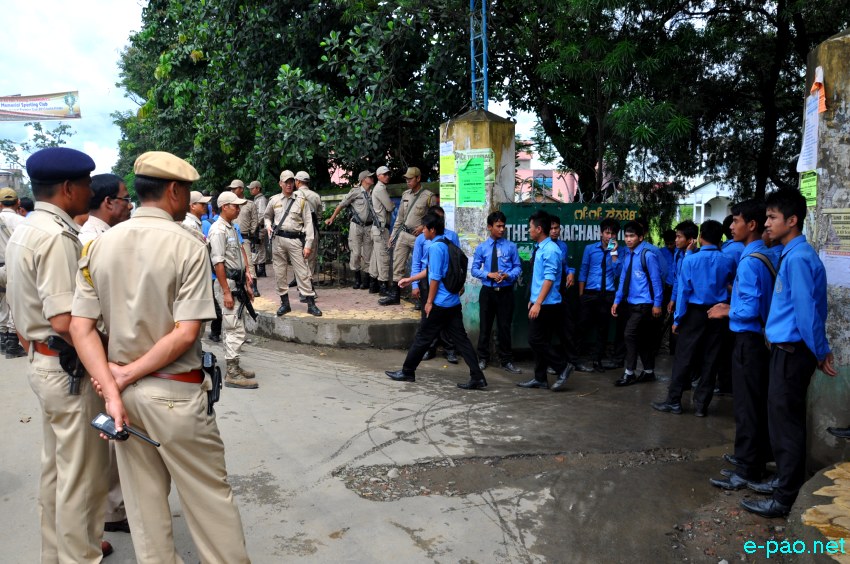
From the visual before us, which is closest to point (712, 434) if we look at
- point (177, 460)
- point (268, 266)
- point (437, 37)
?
point (177, 460)

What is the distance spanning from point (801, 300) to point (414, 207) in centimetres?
624

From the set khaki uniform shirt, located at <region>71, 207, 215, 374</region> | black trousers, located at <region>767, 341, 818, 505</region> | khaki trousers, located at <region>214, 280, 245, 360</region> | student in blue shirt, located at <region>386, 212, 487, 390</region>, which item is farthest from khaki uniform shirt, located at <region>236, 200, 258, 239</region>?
black trousers, located at <region>767, 341, 818, 505</region>

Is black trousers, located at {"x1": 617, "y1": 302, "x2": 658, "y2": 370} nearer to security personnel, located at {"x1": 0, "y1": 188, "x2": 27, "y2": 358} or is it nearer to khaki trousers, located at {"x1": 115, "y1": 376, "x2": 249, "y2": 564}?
khaki trousers, located at {"x1": 115, "y1": 376, "x2": 249, "y2": 564}

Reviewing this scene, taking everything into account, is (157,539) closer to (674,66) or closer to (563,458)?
(563,458)

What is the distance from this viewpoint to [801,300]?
3824mm

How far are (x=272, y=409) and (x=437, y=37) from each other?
21.9 feet

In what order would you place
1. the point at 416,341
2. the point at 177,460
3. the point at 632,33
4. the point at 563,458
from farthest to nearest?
the point at 632,33
the point at 416,341
the point at 563,458
the point at 177,460

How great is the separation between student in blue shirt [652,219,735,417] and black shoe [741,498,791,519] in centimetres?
210

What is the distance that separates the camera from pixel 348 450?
4961 millimetres

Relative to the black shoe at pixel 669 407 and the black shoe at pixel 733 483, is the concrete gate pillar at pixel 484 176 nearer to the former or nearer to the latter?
the black shoe at pixel 669 407

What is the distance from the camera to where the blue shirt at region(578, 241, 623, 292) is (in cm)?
793

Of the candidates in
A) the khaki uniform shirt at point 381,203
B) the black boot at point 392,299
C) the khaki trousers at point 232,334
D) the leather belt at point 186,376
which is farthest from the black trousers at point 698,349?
the khaki uniform shirt at point 381,203

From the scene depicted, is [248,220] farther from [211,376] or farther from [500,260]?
[211,376]

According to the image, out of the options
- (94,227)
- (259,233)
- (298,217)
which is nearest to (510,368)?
(298,217)
